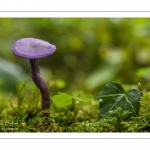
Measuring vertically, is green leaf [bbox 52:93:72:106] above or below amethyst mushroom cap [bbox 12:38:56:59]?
below

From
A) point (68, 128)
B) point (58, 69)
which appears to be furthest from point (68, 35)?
point (68, 128)

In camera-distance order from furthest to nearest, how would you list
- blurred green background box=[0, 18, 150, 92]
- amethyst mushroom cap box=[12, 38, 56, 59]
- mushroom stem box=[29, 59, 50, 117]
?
blurred green background box=[0, 18, 150, 92] → mushroom stem box=[29, 59, 50, 117] → amethyst mushroom cap box=[12, 38, 56, 59]

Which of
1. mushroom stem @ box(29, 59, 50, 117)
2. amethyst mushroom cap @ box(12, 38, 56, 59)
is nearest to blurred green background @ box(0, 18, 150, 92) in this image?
mushroom stem @ box(29, 59, 50, 117)

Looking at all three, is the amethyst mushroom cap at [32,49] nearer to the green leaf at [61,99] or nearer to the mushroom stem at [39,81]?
the mushroom stem at [39,81]

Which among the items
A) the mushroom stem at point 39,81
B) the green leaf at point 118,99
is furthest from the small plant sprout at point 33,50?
the green leaf at point 118,99

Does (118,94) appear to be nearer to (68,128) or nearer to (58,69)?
(68,128)

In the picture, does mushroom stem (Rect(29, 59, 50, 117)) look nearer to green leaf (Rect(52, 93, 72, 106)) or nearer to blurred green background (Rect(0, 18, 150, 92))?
green leaf (Rect(52, 93, 72, 106))
